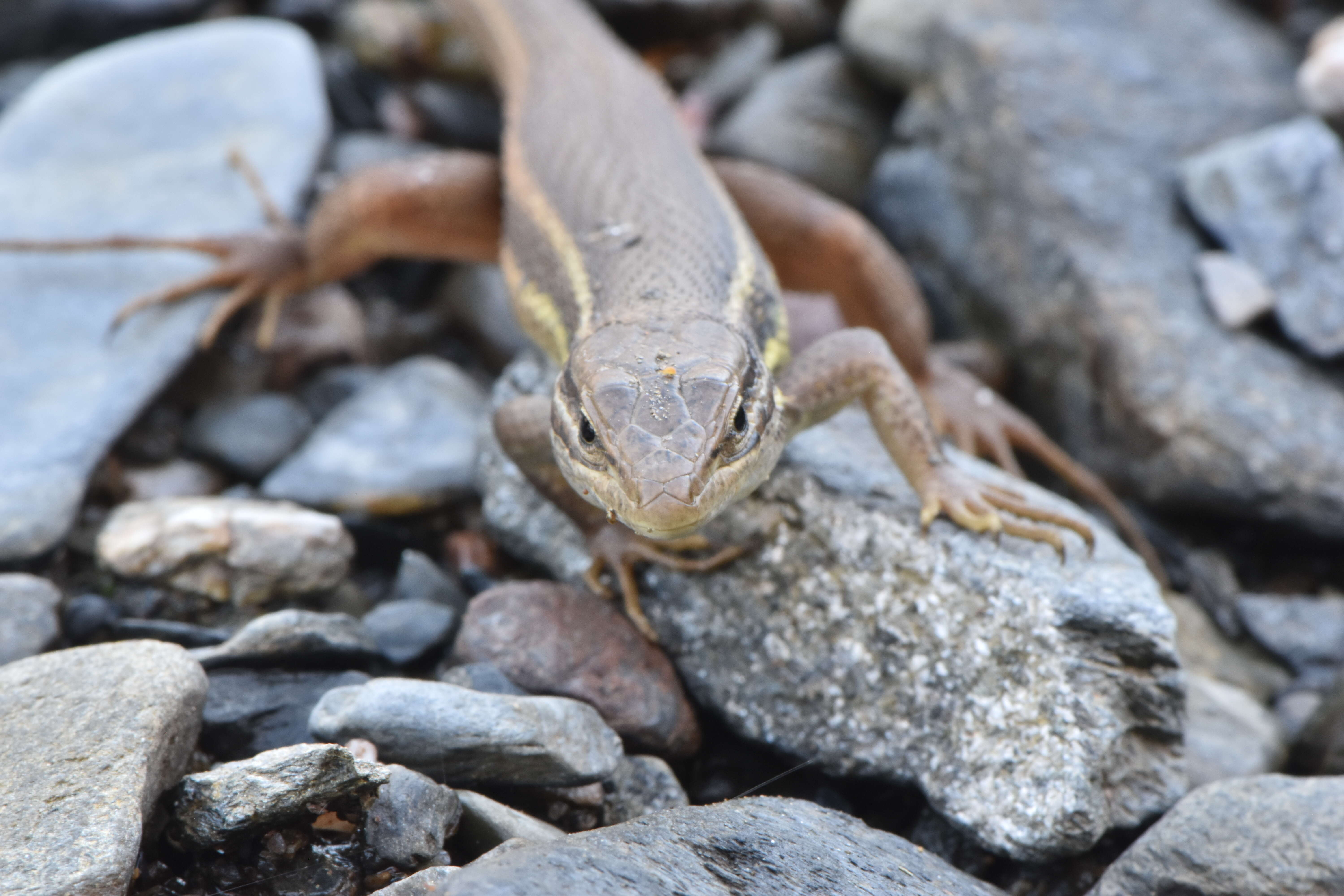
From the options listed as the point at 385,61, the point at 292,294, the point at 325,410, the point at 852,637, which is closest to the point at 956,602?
the point at 852,637

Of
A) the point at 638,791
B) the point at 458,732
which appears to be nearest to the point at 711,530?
the point at 638,791

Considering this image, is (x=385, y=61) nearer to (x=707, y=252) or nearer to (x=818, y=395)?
(x=707, y=252)

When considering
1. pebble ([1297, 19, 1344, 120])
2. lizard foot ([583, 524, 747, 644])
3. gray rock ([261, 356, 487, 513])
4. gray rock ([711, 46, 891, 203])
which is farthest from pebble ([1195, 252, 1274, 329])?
gray rock ([261, 356, 487, 513])

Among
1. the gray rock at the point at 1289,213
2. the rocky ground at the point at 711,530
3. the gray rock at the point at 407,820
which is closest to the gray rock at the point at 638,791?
the rocky ground at the point at 711,530

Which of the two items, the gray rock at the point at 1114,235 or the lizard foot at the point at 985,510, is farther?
the gray rock at the point at 1114,235

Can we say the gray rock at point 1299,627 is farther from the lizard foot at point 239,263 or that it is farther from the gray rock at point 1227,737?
the lizard foot at point 239,263

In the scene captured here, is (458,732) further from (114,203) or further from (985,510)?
(114,203)
